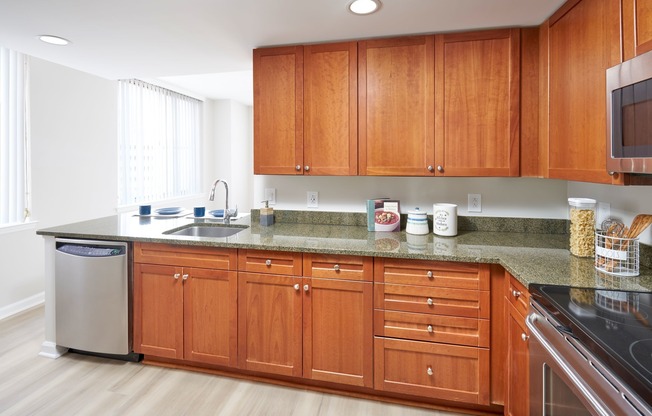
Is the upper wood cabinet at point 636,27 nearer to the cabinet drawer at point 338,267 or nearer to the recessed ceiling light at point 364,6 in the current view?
the recessed ceiling light at point 364,6

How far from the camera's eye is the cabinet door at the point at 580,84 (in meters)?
1.51

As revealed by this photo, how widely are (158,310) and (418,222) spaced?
167cm

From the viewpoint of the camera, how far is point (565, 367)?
115cm

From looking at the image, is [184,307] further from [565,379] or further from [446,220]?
[565,379]

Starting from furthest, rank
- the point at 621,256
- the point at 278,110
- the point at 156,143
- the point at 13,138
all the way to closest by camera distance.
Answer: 1. the point at 156,143
2. the point at 13,138
3. the point at 278,110
4. the point at 621,256

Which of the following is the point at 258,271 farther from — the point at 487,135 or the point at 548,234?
the point at 548,234

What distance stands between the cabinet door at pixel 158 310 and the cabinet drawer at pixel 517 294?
5.85 feet

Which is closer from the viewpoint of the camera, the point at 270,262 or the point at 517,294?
the point at 517,294

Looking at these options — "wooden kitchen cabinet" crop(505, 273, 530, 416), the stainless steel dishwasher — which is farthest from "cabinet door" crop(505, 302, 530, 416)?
the stainless steel dishwasher

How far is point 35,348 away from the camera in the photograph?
2709 mm

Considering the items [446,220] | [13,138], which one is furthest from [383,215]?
[13,138]

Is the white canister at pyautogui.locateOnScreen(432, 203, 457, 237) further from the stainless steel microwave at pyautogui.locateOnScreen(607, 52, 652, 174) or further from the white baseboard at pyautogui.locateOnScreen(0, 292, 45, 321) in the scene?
the white baseboard at pyautogui.locateOnScreen(0, 292, 45, 321)

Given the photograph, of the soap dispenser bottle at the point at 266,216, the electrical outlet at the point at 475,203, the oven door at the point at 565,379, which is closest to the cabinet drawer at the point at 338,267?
the soap dispenser bottle at the point at 266,216

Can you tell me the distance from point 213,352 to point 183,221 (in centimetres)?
108
